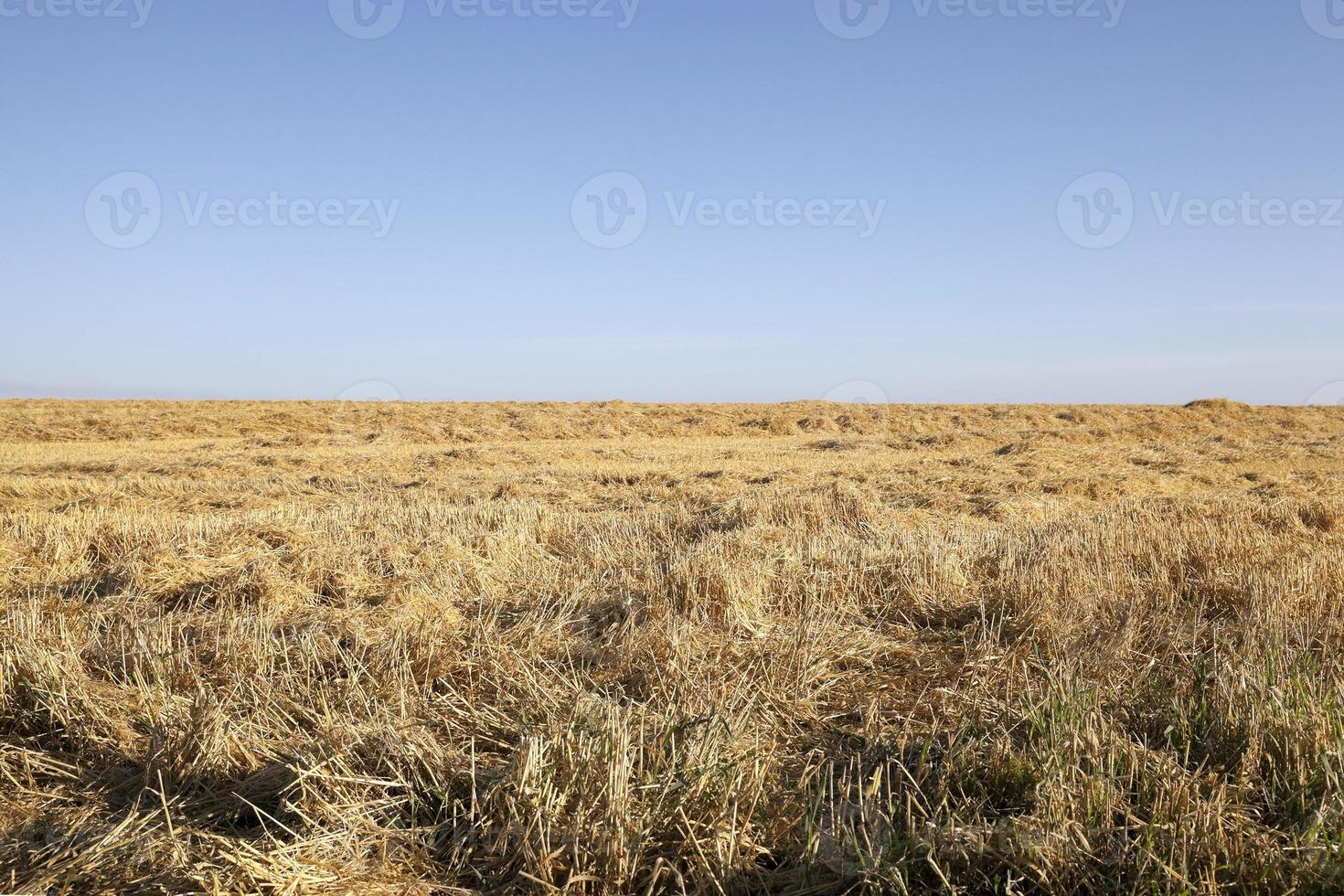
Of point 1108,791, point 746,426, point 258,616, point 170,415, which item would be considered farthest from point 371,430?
point 1108,791

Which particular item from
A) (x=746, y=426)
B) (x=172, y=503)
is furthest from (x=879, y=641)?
(x=746, y=426)

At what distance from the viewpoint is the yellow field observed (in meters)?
2.32

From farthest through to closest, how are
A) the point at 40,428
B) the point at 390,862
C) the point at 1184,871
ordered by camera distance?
the point at 40,428 → the point at 390,862 → the point at 1184,871

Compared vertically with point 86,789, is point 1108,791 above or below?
above

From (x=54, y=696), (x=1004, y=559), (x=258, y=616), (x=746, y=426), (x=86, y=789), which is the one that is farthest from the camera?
(x=746, y=426)

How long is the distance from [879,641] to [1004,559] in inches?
65.1

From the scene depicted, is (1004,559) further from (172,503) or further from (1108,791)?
(172,503)

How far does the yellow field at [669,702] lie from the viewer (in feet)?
7.63

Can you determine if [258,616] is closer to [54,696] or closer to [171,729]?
[54,696]

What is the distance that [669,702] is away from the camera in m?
3.15

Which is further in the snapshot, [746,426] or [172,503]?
[746,426]

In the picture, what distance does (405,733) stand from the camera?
2979 millimetres

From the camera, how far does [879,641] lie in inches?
171

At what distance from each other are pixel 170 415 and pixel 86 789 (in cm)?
2565
